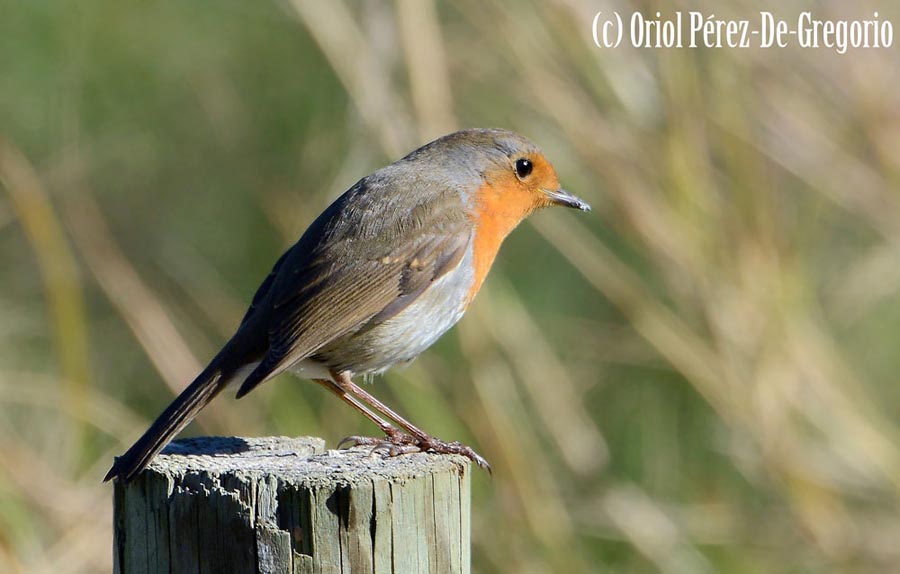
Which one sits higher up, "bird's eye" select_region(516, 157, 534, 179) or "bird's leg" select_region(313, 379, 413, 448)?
"bird's eye" select_region(516, 157, 534, 179)

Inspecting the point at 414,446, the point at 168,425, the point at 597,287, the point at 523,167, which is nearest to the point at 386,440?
the point at 414,446

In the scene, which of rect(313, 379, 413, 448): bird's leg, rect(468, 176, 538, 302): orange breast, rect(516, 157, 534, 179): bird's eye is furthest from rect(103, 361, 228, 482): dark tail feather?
rect(516, 157, 534, 179): bird's eye

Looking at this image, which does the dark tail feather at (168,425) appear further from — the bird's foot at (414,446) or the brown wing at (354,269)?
the bird's foot at (414,446)

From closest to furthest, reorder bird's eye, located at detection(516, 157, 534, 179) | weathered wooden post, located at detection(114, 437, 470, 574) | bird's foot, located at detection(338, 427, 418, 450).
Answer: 1. weathered wooden post, located at detection(114, 437, 470, 574)
2. bird's foot, located at detection(338, 427, 418, 450)
3. bird's eye, located at detection(516, 157, 534, 179)

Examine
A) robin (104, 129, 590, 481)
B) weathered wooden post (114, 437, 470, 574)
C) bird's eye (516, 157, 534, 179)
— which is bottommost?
weathered wooden post (114, 437, 470, 574)

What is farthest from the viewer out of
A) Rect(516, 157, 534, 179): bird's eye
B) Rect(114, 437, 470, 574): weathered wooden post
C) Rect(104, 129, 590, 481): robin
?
Rect(516, 157, 534, 179): bird's eye

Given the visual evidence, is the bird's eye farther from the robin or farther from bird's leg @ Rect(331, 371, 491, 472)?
bird's leg @ Rect(331, 371, 491, 472)

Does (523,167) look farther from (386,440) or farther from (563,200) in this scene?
(386,440)

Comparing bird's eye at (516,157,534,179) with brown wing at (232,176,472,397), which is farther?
bird's eye at (516,157,534,179)
